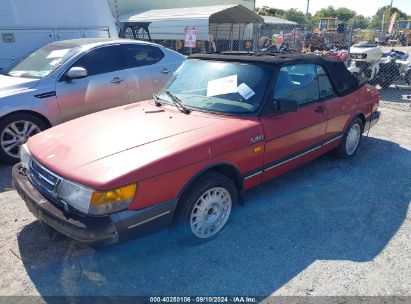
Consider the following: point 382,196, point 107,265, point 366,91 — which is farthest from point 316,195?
point 107,265

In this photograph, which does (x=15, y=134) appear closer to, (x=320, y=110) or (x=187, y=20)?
(x=320, y=110)

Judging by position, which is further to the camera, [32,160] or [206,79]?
[206,79]

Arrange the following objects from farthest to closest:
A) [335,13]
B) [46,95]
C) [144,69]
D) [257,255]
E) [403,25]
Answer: [335,13] → [403,25] → [144,69] → [46,95] → [257,255]

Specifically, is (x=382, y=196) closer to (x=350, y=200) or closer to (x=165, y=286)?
(x=350, y=200)

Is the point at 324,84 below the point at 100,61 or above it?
below

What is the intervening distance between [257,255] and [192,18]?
13.8m

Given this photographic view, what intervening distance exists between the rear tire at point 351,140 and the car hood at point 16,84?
4.42 m

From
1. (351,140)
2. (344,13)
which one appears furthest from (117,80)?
(344,13)

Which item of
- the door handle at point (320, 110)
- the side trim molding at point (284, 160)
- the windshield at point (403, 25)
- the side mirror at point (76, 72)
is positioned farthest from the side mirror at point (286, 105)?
the windshield at point (403, 25)

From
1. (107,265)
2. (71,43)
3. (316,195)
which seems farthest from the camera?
(71,43)

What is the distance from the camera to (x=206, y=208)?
305 centimetres

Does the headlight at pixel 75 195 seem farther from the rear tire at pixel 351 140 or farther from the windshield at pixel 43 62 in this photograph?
the rear tire at pixel 351 140

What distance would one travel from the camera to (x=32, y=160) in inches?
116

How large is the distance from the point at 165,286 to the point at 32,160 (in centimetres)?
156
